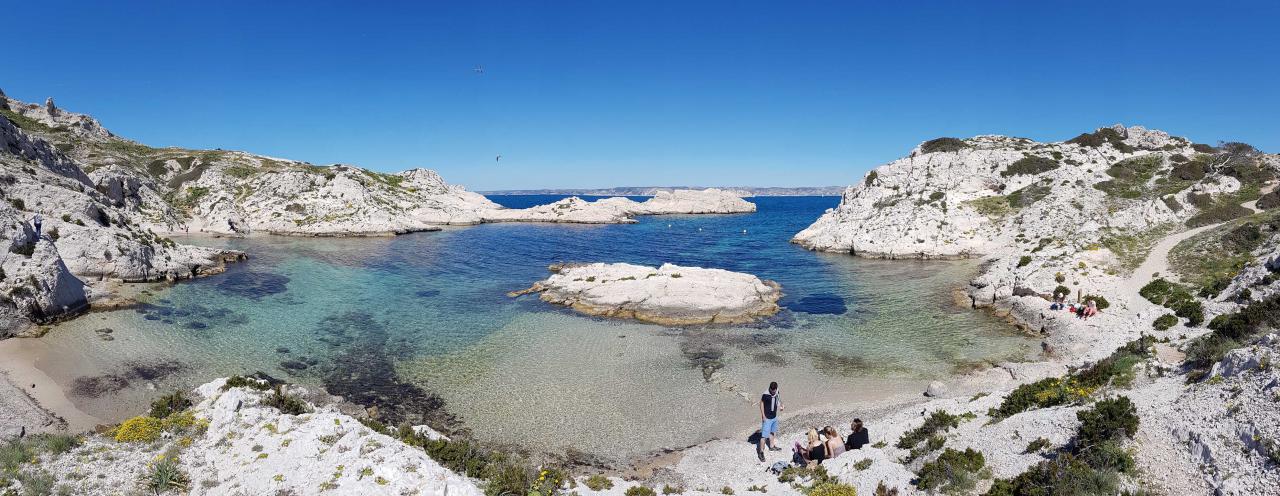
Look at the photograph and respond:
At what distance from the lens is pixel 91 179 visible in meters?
70.3

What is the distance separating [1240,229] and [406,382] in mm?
53587

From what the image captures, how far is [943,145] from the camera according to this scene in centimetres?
8062

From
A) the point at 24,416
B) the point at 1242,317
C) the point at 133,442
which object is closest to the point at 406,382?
the point at 133,442

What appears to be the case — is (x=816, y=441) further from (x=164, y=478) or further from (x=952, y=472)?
(x=164, y=478)

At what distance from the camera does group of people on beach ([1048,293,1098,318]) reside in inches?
1202

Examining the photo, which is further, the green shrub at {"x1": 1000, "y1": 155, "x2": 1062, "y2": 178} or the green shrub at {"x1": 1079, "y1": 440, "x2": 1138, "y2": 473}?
the green shrub at {"x1": 1000, "y1": 155, "x2": 1062, "y2": 178}

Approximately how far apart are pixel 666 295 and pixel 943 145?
64008mm

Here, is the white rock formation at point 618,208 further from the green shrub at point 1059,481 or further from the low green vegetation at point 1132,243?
the green shrub at point 1059,481

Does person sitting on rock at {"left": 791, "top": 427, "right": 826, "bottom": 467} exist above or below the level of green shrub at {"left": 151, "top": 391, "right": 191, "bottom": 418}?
below

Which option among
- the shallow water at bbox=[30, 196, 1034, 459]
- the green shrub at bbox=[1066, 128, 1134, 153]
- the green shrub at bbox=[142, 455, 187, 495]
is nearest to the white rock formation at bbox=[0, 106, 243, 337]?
the shallow water at bbox=[30, 196, 1034, 459]

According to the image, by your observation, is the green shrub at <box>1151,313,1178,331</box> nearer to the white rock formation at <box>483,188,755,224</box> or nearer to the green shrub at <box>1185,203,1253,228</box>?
the green shrub at <box>1185,203,1253,228</box>

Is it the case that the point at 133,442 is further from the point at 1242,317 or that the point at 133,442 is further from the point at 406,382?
the point at 1242,317

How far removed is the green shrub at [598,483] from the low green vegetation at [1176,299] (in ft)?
92.2

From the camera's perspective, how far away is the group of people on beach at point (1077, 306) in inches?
1202
